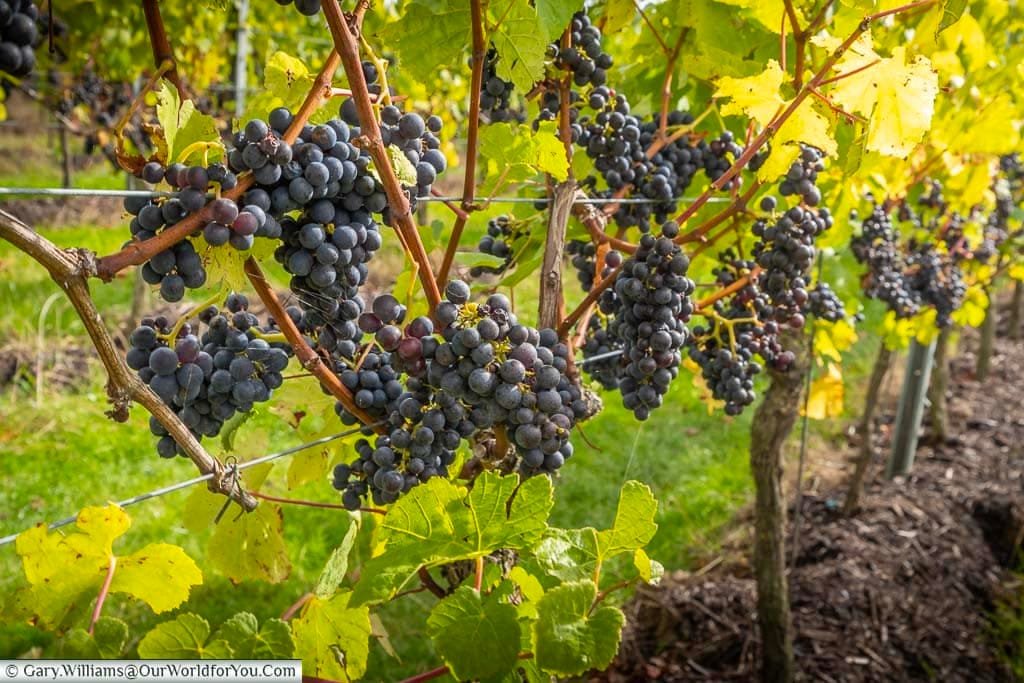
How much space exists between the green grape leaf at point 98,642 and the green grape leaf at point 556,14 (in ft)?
2.90

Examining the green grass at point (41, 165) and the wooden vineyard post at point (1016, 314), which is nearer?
the wooden vineyard post at point (1016, 314)

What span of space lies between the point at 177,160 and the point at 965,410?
5533 millimetres

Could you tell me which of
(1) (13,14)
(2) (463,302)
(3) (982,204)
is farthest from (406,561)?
(3) (982,204)

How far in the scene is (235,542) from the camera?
1472mm

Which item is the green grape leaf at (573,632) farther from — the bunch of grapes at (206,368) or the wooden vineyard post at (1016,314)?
the wooden vineyard post at (1016,314)

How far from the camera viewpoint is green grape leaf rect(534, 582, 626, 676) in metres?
0.85

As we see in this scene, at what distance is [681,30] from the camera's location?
1.80 metres

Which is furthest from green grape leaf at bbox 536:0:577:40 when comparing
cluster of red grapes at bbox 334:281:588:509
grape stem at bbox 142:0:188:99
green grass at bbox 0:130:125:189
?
green grass at bbox 0:130:125:189

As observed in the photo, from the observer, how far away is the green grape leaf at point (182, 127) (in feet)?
3.16

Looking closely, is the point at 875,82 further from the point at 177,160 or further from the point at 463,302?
the point at 177,160

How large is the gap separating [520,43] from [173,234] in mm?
577

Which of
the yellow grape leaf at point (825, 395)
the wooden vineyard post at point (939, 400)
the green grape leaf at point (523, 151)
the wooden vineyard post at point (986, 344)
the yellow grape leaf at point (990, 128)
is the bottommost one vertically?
the green grape leaf at point (523, 151)

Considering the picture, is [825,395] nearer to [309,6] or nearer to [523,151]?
[523,151]

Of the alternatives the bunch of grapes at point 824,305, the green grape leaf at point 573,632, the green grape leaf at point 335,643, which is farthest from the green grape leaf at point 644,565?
the bunch of grapes at point 824,305
